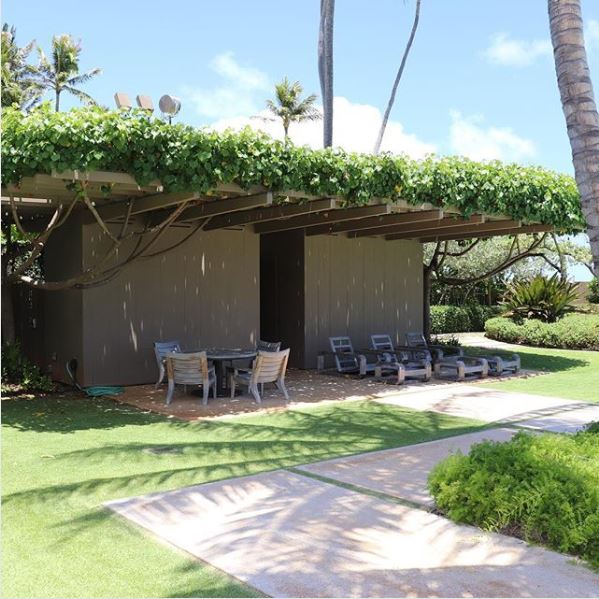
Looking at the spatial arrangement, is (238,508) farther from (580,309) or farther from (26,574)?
(580,309)

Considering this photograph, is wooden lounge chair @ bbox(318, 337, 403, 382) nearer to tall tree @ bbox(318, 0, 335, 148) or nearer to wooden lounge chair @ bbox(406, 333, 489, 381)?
wooden lounge chair @ bbox(406, 333, 489, 381)

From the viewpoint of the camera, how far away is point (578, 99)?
17.9 ft

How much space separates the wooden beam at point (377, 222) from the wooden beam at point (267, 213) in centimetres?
252

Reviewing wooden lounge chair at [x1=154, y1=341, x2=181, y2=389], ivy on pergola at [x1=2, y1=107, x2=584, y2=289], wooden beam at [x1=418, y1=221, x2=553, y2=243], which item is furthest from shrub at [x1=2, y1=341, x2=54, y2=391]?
wooden beam at [x1=418, y1=221, x2=553, y2=243]

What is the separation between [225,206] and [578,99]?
22.9 feet

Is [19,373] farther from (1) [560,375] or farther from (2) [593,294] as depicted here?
(2) [593,294]

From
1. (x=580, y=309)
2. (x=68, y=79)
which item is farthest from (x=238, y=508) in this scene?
(x=68, y=79)

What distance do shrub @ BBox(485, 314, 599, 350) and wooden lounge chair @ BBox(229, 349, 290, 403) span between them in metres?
A: 12.6

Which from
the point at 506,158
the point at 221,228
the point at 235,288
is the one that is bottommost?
the point at 235,288

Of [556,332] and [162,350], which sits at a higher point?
[162,350]

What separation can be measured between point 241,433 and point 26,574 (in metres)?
4.42

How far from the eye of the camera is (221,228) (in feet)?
44.4

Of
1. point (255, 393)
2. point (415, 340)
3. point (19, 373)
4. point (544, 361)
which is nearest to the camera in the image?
point (255, 393)

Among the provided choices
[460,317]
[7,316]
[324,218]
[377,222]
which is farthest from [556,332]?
[7,316]
